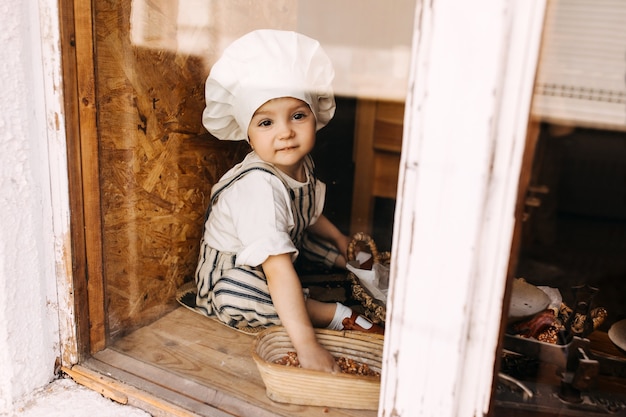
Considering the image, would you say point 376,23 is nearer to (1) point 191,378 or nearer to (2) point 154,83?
(2) point 154,83

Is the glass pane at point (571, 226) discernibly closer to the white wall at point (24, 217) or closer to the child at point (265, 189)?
the child at point (265, 189)

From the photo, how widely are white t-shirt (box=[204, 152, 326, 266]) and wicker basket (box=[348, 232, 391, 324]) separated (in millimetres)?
255

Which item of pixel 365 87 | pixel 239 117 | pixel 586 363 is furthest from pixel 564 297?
pixel 365 87

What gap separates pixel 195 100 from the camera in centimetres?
171

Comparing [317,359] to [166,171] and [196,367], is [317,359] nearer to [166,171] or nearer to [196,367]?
[196,367]

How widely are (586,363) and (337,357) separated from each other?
600mm

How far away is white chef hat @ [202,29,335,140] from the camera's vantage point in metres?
1.47

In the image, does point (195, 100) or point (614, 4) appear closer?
point (614, 4)

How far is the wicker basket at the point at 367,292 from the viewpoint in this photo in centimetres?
158

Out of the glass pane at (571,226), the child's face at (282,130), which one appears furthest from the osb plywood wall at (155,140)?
the glass pane at (571,226)

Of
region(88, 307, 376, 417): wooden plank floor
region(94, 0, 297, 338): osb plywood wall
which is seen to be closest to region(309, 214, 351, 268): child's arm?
region(94, 0, 297, 338): osb plywood wall

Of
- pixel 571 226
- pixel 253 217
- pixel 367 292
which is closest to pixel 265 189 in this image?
pixel 253 217

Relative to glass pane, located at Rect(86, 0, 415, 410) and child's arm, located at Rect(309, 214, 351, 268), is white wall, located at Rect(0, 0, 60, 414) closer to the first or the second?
glass pane, located at Rect(86, 0, 415, 410)

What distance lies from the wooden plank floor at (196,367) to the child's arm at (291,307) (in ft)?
0.46
